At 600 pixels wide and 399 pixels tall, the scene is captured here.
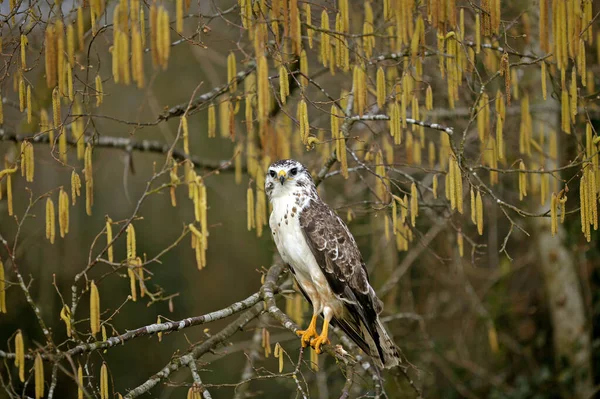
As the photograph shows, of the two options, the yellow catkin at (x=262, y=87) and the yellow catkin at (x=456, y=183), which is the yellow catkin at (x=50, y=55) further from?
the yellow catkin at (x=456, y=183)

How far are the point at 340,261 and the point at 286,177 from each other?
0.66 m

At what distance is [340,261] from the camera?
4492mm

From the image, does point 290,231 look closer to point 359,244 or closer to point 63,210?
point 63,210

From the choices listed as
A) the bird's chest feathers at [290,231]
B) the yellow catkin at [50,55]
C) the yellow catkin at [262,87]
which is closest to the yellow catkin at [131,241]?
the yellow catkin at [50,55]

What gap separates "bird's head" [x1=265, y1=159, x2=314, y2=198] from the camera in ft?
14.8

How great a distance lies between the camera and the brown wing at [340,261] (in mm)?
4445

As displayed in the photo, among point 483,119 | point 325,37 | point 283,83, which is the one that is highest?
point 325,37

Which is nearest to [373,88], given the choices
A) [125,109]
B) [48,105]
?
[48,105]

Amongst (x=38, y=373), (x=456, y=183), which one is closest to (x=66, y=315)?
(x=38, y=373)

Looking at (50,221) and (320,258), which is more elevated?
(50,221)

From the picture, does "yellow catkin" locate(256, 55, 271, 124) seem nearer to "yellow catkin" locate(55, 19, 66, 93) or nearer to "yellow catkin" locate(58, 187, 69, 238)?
"yellow catkin" locate(55, 19, 66, 93)

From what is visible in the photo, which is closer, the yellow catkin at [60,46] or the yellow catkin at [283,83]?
the yellow catkin at [60,46]

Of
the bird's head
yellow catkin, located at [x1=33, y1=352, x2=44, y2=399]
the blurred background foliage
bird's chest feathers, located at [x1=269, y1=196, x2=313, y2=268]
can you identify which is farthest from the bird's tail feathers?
yellow catkin, located at [x1=33, y1=352, x2=44, y2=399]

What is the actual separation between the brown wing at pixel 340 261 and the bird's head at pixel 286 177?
0.16 metres
